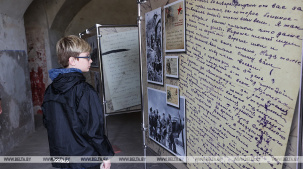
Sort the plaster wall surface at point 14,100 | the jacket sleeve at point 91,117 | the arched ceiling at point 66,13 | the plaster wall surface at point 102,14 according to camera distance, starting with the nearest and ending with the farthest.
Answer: the jacket sleeve at point 91,117, the plaster wall surface at point 14,100, the arched ceiling at point 66,13, the plaster wall surface at point 102,14

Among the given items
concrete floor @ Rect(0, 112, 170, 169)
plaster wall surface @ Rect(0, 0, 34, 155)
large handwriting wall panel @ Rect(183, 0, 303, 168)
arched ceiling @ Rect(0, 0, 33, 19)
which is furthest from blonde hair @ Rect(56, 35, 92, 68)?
arched ceiling @ Rect(0, 0, 33, 19)

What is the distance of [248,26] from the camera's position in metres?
1.11

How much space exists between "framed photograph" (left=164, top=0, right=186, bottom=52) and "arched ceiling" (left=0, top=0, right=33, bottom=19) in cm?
336

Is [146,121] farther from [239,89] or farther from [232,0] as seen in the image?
[232,0]

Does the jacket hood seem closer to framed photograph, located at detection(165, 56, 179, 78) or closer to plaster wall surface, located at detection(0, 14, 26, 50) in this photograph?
framed photograph, located at detection(165, 56, 179, 78)

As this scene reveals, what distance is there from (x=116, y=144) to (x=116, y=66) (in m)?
1.45

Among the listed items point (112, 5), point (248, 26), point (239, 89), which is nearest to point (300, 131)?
point (239, 89)

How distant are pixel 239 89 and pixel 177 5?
0.78 m

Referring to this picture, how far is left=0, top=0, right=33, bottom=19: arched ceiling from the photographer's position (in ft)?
12.9

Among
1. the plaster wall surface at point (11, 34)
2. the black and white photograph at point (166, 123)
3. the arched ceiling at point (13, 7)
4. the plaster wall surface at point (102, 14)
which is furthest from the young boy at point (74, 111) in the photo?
the plaster wall surface at point (102, 14)

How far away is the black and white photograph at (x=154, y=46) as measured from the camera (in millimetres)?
1951

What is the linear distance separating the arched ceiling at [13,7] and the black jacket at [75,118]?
3.17m

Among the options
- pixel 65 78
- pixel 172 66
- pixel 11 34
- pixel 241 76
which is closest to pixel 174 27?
pixel 172 66

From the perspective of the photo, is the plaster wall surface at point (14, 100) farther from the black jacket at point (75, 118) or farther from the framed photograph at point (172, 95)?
the framed photograph at point (172, 95)
